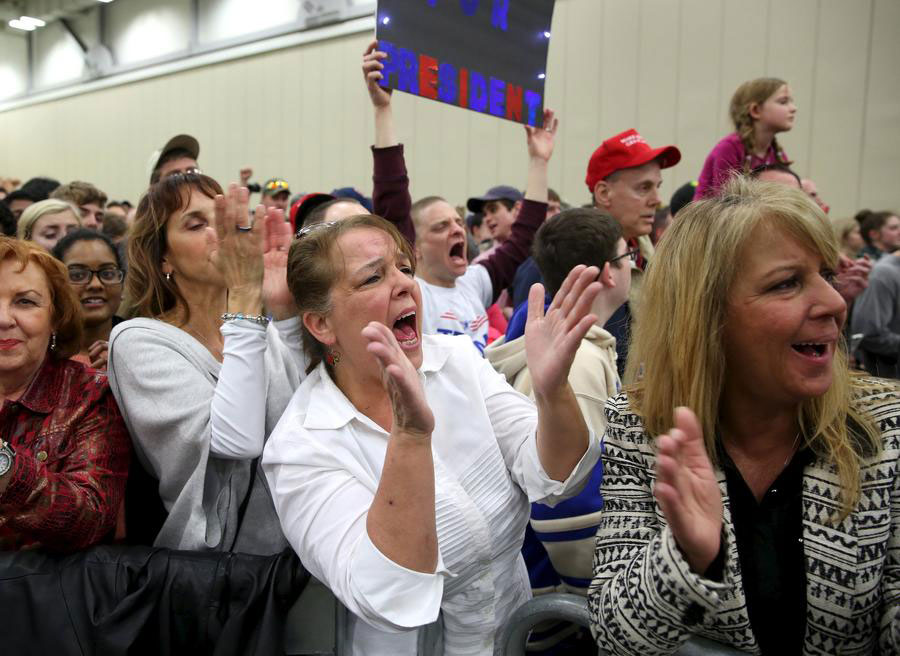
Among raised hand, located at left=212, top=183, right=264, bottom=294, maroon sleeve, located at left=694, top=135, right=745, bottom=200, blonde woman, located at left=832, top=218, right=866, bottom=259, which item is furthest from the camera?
blonde woman, located at left=832, top=218, right=866, bottom=259

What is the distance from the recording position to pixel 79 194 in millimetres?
5496

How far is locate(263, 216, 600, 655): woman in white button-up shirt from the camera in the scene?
4.15 ft

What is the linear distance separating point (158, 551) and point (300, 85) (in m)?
10.5

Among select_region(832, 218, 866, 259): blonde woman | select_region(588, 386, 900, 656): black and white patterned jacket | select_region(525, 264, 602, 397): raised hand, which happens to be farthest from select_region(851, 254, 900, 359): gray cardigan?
select_region(525, 264, 602, 397): raised hand

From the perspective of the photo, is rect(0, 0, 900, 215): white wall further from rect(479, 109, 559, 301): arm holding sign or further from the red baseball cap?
rect(479, 109, 559, 301): arm holding sign

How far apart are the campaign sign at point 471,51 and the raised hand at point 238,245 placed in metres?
1.23

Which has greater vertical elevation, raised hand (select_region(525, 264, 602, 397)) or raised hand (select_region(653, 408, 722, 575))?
raised hand (select_region(525, 264, 602, 397))

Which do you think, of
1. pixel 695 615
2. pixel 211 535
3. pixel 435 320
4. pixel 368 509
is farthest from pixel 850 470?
pixel 435 320

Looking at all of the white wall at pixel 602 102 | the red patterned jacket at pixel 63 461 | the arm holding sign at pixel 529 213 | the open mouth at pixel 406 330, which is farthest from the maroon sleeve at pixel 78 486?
the white wall at pixel 602 102

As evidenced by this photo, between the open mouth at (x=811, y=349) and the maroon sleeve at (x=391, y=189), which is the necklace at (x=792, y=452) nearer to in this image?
the open mouth at (x=811, y=349)

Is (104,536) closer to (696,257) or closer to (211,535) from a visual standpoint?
(211,535)

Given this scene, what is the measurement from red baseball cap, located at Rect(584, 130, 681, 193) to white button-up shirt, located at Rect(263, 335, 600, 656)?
6.24ft

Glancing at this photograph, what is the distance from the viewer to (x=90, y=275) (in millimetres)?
2557

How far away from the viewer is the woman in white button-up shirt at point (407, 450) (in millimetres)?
1264
